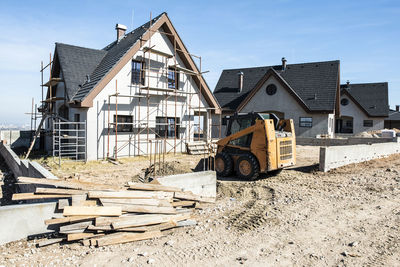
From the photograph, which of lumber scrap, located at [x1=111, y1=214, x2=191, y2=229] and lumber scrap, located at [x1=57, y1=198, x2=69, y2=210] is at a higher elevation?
lumber scrap, located at [x1=57, y1=198, x2=69, y2=210]

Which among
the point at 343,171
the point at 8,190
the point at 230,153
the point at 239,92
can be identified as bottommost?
the point at 8,190

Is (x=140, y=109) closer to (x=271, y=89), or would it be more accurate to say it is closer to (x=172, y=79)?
(x=172, y=79)

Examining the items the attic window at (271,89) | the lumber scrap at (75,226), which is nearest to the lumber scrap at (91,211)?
the lumber scrap at (75,226)

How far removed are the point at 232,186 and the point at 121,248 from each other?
4988mm

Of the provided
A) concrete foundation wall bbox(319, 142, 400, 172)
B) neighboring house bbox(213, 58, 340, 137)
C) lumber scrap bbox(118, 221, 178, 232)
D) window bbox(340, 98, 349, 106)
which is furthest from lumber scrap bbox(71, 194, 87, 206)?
window bbox(340, 98, 349, 106)

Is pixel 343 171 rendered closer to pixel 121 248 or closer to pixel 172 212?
pixel 172 212

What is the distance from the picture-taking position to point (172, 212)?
6.29 metres

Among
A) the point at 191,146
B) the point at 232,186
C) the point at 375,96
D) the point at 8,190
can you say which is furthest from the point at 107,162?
the point at 375,96

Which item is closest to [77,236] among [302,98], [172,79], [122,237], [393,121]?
[122,237]

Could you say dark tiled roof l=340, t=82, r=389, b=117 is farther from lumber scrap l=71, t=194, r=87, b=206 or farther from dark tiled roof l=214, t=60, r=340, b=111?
lumber scrap l=71, t=194, r=87, b=206

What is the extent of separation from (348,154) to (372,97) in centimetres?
2770

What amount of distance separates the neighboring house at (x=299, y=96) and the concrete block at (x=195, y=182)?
61.2 ft

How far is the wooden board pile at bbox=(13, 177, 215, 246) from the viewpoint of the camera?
17.2 feet

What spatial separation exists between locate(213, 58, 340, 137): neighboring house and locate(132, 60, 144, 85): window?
41.9ft
